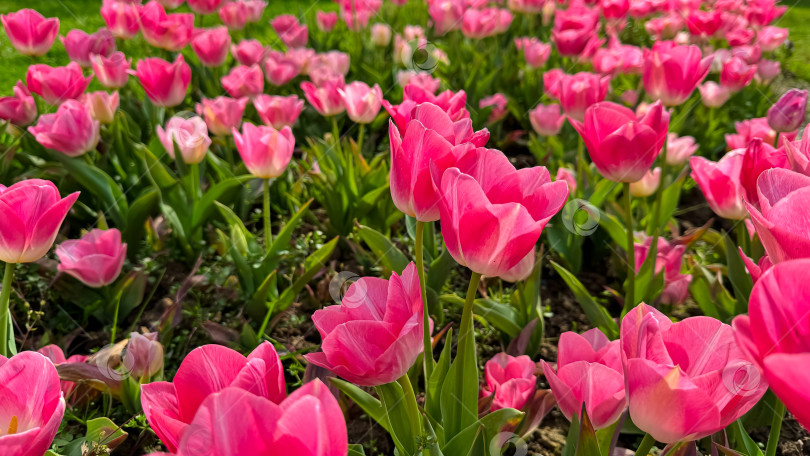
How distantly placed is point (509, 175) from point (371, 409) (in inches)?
16.5

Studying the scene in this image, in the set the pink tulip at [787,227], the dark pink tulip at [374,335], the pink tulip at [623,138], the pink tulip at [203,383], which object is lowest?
the pink tulip at [623,138]

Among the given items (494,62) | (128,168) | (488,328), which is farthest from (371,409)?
(494,62)

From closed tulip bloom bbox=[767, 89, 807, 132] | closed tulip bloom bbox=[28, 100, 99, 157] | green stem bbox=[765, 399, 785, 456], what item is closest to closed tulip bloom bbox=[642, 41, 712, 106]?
closed tulip bloom bbox=[767, 89, 807, 132]

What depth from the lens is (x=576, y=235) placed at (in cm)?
205

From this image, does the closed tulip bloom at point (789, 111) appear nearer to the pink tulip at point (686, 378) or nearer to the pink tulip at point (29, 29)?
the pink tulip at point (686, 378)

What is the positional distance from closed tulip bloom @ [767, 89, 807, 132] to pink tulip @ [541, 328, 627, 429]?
1060 millimetres

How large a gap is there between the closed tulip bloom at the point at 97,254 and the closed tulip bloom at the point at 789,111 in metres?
1.67

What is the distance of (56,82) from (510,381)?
168 cm

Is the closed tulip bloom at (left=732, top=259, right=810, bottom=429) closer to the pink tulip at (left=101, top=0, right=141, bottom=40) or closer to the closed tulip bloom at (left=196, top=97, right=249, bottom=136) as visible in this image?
the closed tulip bloom at (left=196, top=97, right=249, bottom=136)

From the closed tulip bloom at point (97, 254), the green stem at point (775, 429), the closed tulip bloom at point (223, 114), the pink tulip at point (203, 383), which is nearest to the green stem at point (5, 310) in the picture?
the closed tulip bloom at point (97, 254)

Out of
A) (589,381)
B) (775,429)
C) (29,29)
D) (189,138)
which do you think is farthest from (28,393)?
(29,29)

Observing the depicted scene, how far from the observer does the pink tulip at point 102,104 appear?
215cm

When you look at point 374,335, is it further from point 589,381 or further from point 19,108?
point 19,108

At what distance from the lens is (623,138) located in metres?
1.24
